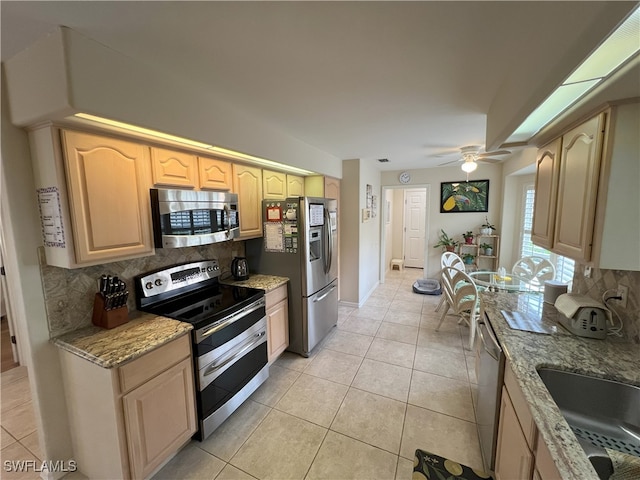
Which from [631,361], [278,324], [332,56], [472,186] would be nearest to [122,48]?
[332,56]

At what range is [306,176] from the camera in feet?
12.2

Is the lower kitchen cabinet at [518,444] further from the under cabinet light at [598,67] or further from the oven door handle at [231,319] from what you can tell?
the oven door handle at [231,319]

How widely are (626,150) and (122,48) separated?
2.34 meters

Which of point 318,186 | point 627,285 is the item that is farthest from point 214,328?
point 627,285

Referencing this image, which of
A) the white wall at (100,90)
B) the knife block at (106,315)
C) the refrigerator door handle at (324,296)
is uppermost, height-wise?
the white wall at (100,90)

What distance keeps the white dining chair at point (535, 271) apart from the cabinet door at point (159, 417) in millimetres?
3499

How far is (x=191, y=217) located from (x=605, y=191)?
2.37m

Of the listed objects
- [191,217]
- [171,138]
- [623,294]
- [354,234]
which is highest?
[171,138]

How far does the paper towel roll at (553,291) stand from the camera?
196cm

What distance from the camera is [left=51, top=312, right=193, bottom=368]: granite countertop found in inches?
54.7

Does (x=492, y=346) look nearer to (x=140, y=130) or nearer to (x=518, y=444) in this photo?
(x=518, y=444)

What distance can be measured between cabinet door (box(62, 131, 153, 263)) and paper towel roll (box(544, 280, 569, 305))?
2903 millimetres

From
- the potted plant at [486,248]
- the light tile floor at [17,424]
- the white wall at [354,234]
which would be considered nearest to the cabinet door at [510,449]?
the light tile floor at [17,424]

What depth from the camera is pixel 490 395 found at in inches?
62.9
